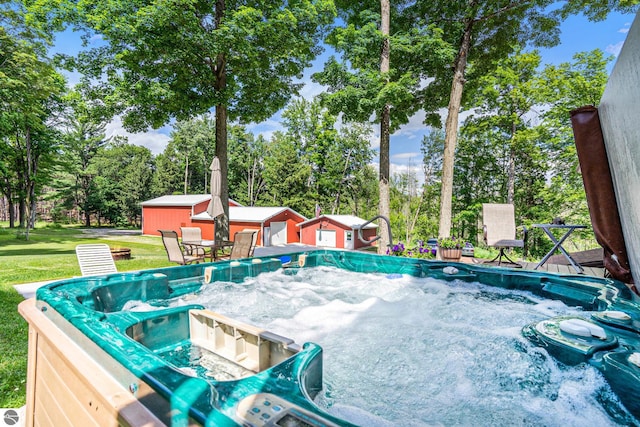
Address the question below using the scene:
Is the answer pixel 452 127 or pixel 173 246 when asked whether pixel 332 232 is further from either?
pixel 173 246

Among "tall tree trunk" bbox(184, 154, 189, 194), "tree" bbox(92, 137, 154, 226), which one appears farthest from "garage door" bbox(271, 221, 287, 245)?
"tree" bbox(92, 137, 154, 226)

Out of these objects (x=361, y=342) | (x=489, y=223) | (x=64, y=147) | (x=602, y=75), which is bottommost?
(x=361, y=342)

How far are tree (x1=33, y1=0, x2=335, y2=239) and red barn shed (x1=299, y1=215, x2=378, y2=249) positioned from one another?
8.02m

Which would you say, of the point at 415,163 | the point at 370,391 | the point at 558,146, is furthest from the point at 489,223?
the point at 415,163

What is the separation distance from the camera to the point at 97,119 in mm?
7168

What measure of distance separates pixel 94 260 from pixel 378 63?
756 cm

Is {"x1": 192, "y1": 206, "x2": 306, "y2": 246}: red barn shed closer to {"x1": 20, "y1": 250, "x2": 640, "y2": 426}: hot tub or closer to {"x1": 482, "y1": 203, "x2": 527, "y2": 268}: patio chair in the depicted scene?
{"x1": 482, "y1": 203, "x2": 527, "y2": 268}: patio chair

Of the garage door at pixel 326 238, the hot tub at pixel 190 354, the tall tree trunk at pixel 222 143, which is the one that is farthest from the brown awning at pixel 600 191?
the garage door at pixel 326 238

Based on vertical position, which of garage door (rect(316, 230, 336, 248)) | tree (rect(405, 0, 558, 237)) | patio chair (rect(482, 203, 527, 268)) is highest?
tree (rect(405, 0, 558, 237))

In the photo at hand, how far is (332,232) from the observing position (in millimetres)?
15469

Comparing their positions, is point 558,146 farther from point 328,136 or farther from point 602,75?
point 328,136

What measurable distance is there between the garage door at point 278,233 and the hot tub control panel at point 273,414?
48.2 feet

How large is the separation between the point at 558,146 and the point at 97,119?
54.9ft

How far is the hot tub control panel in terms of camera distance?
0.98m
